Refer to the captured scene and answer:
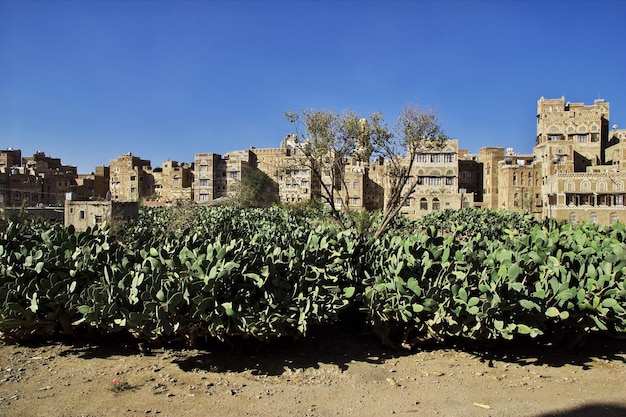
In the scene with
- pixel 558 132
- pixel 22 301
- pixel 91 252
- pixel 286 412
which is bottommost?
pixel 286 412

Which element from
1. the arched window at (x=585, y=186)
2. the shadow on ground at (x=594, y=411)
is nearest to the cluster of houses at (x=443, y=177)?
Result: the arched window at (x=585, y=186)

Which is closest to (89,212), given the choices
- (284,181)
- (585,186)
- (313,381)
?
(313,381)

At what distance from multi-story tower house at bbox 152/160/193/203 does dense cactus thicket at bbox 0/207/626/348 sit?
Answer: 64110mm

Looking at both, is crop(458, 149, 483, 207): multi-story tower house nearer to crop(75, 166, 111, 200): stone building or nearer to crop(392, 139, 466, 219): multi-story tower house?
crop(392, 139, 466, 219): multi-story tower house

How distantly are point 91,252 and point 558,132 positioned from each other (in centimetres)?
6546

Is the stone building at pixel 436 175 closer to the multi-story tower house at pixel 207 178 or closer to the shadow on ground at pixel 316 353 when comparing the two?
the multi-story tower house at pixel 207 178

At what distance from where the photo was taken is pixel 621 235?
10898mm

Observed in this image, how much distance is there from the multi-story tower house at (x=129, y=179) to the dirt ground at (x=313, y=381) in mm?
69261

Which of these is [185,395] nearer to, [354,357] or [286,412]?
[286,412]

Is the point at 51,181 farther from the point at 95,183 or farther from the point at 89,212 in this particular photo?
the point at 89,212

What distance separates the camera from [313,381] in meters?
6.58

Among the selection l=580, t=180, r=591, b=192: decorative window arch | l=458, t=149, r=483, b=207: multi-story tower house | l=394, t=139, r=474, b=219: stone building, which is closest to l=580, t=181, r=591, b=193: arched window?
l=580, t=180, r=591, b=192: decorative window arch

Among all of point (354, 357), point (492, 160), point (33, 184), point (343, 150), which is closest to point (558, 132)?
point (492, 160)

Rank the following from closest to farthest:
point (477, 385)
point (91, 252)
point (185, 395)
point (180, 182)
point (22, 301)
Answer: point (185, 395), point (477, 385), point (22, 301), point (91, 252), point (180, 182)
